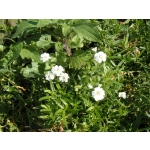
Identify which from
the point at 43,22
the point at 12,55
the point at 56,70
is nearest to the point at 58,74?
the point at 56,70

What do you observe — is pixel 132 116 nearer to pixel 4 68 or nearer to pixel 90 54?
pixel 90 54

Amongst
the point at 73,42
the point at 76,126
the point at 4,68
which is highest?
the point at 73,42

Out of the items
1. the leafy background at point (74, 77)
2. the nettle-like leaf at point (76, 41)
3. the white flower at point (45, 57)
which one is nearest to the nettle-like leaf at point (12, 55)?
the leafy background at point (74, 77)

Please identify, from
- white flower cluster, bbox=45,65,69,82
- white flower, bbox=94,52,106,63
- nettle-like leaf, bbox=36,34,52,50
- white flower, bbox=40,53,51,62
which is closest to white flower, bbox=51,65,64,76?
white flower cluster, bbox=45,65,69,82

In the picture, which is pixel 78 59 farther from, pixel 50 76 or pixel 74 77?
pixel 50 76

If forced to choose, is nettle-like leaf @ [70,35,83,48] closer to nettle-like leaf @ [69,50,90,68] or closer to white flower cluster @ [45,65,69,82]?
nettle-like leaf @ [69,50,90,68]

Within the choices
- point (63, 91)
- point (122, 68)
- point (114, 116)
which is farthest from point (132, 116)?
point (63, 91)

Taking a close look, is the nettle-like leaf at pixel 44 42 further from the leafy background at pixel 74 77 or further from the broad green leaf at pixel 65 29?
the broad green leaf at pixel 65 29
